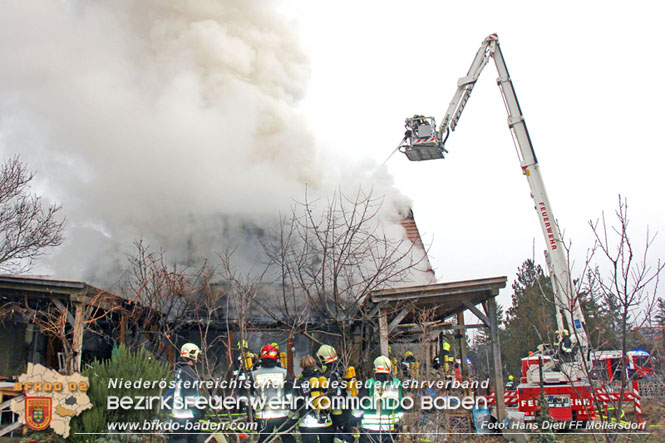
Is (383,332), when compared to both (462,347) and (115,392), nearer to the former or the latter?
(115,392)

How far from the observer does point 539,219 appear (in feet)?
33.3

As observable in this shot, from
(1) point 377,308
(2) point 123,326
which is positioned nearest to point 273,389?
(1) point 377,308

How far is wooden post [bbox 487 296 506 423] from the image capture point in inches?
315

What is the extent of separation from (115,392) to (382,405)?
2984 mm

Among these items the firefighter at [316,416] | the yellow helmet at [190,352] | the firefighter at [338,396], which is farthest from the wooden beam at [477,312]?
the yellow helmet at [190,352]

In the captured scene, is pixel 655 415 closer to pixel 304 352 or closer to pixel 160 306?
pixel 304 352

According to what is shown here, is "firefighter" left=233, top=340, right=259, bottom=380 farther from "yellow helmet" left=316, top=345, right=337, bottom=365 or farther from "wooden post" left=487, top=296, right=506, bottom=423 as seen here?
"wooden post" left=487, top=296, right=506, bottom=423

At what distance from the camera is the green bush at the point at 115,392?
504cm

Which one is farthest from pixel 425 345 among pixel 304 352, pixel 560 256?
pixel 304 352

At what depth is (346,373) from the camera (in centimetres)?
525

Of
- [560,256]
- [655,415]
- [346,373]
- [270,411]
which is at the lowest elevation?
[655,415]

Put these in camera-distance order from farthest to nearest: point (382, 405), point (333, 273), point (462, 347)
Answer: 1. point (462, 347)
2. point (333, 273)
3. point (382, 405)

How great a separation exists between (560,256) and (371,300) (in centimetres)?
471

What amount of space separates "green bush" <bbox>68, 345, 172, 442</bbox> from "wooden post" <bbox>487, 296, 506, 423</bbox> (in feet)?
17.8
